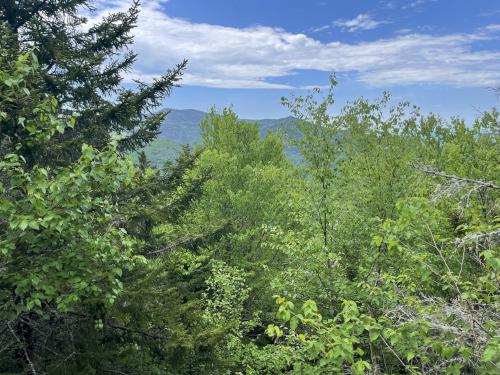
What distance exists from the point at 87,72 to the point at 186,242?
6703 millimetres

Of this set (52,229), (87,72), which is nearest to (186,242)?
(87,72)

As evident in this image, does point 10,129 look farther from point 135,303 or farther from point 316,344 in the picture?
point 316,344

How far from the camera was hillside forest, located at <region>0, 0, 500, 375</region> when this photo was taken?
5.42 metres

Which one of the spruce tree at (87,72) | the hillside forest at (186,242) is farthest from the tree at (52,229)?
the spruce tree at (87,72)

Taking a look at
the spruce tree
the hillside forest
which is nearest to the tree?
the hillside forest

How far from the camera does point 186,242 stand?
14312mm

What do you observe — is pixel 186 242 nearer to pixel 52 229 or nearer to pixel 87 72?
pixel 87 72

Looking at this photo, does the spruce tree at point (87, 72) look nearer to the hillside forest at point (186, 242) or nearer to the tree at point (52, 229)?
the hillside forest at point (186, 242)

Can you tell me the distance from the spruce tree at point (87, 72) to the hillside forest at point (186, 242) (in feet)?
0.19

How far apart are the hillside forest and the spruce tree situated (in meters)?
0.06

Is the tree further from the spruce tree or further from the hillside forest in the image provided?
the spruce tree

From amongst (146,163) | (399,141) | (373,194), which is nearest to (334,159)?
(373,194)

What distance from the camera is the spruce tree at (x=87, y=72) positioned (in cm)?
1159

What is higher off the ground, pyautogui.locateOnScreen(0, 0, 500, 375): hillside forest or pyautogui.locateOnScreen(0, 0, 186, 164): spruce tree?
pyautogui.locateOnScreen(0, 0, 186, 164): spruce tree
